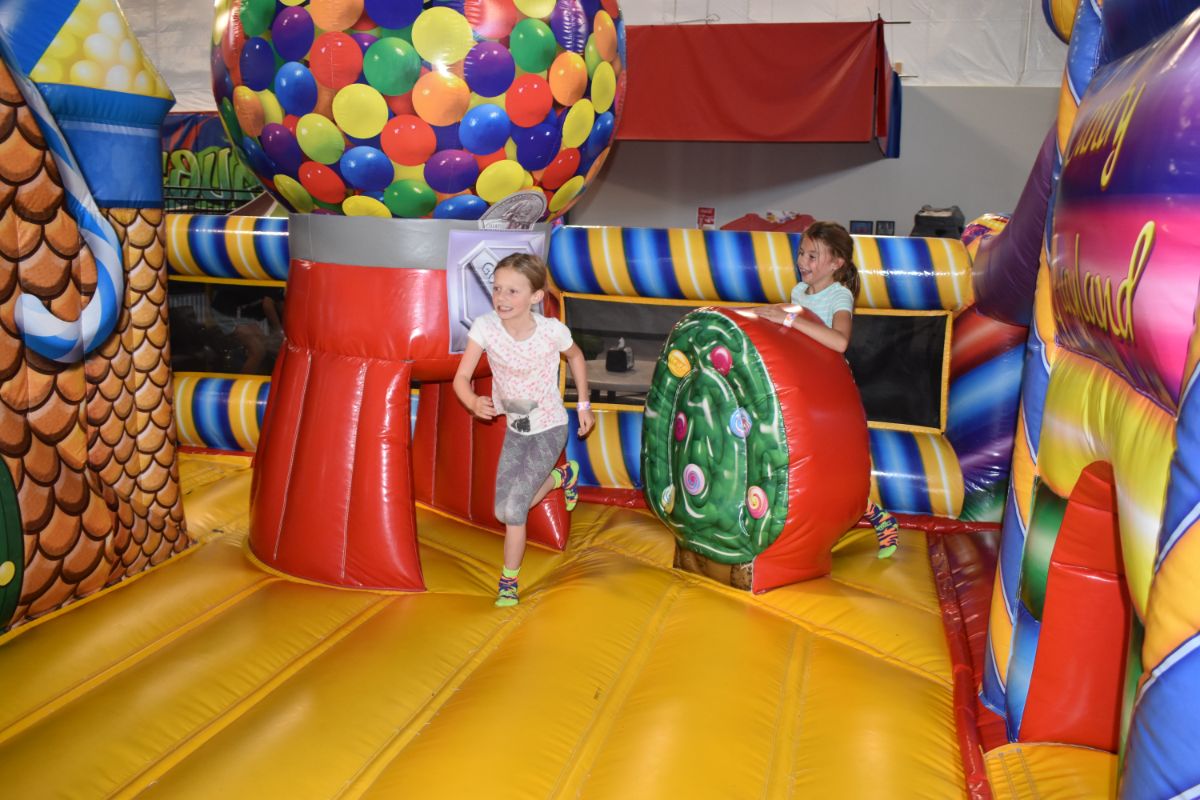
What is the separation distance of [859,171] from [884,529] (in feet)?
17.0

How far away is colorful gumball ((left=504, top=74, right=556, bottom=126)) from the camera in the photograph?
6.97 feet

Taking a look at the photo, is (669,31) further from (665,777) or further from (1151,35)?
(665,777)

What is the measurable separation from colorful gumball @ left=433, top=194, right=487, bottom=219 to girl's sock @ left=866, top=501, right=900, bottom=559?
129 centimetres

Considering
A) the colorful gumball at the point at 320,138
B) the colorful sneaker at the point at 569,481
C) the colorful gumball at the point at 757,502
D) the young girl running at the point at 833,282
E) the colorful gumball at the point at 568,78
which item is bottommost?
the colorful sneaker at the point at 569,481

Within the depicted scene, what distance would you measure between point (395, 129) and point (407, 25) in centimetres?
21

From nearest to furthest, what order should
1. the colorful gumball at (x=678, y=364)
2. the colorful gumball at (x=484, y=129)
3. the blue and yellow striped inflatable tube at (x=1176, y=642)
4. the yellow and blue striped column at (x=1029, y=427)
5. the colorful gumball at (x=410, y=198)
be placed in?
the blue and yellow striped inflatable tube at (x=1176, y=642)
the yellow and blue striped column at (x=1029, y=427)
the colorful gumball at (x=484, y=129)
the colorful gumball at (x=410, y=198)
the colorful gumball at (x=678, y=364)

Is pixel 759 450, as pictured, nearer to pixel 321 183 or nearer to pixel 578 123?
pixel 578 123

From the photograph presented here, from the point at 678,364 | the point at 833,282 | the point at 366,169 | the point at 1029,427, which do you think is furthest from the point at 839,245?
the point at 366,169

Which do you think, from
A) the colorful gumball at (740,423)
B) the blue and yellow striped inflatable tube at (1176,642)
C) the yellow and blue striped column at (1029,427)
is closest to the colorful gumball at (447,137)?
the colorful gumball at (740,423)

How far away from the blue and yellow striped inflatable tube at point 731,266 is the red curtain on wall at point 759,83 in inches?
94.8

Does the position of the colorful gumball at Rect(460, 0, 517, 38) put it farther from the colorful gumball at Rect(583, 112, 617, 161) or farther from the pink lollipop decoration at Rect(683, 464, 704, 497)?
the pink lollipop decoration at Rect(683, 464, 704, 497)

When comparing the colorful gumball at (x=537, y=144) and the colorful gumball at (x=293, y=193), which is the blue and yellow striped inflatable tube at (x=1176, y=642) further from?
the colorful gumball at (x=293, y=193)

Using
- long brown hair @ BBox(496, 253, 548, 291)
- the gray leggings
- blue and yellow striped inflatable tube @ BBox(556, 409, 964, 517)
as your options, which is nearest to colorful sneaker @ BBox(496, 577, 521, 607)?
the gray leggings

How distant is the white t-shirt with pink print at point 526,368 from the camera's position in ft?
7.79
